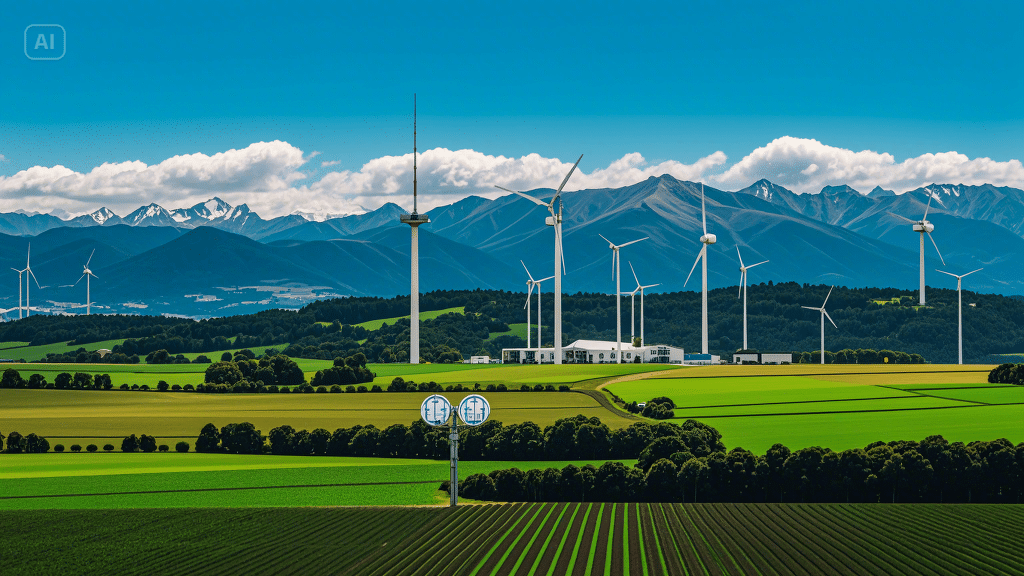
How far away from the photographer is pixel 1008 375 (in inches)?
5034

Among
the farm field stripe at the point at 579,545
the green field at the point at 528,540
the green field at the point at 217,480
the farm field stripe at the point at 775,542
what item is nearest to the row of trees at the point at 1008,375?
the green field at the point at 217,480

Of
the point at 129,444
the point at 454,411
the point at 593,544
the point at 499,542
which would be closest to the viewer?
the point at 593,544

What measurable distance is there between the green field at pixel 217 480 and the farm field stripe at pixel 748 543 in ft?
61.0

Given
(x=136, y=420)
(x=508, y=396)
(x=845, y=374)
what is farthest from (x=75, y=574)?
(x=845, y=374)

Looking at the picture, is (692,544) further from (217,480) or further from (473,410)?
(217,480)

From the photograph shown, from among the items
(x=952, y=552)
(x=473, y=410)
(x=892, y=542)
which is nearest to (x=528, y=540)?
(x=473, y=410)

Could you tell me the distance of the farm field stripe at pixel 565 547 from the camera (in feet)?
129

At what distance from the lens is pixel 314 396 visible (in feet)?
436

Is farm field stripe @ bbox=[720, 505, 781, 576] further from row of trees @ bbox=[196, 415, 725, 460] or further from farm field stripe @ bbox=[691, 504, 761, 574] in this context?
row of trees @ bbox=[196, 415, 725, 460]

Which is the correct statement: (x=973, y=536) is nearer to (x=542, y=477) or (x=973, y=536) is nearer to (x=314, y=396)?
(x=542, y=477)

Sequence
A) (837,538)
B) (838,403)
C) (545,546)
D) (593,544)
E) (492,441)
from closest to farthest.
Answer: (545,546) → (593,544) → (837,538) → (492,441) → (838,403)

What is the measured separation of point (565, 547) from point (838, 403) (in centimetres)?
7365

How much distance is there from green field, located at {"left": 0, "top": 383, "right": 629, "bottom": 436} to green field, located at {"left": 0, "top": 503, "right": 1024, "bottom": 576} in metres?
42.0

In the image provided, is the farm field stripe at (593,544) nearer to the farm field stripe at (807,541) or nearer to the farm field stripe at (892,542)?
the farm field stripe at (807,541)
